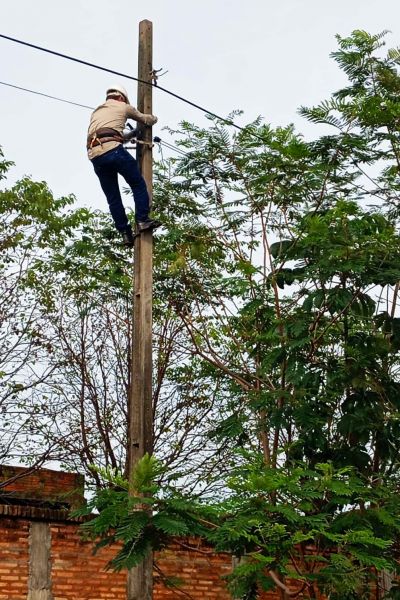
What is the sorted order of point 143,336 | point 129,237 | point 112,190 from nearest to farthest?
point 143,336 < point 129,237 < point 112,190

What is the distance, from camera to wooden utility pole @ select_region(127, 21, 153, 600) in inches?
284

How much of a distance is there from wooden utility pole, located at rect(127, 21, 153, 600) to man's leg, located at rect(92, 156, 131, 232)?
310mm

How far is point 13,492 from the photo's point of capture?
16.2 metres

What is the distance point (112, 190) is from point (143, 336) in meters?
1.60

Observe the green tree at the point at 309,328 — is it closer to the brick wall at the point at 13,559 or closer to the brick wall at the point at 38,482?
the brick wall at the point at 13,559

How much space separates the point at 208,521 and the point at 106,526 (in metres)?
1.18

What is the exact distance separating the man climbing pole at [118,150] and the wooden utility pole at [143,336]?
0.10 meters

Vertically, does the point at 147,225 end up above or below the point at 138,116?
below

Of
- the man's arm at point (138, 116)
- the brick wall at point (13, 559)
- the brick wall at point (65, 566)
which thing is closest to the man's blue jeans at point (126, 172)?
the man's arm at point (138, 116)

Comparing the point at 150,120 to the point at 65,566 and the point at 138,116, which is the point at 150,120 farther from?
the point at 65,566

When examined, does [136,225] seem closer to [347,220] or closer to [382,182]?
[347,220]

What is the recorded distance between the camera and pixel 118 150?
8305 millimetres

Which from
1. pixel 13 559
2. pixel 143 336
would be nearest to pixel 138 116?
pixel 143 336

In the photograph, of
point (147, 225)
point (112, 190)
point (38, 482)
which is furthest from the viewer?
point (38, 482)
